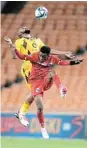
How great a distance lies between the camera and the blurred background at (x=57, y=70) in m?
14.2

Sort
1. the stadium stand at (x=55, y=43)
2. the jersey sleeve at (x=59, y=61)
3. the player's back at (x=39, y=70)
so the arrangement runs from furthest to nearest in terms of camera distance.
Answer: the stadium stand at (x=55, y=43) < the player's back at (x=39, y=70) < the jersey sleeve at (x=59, y=61)

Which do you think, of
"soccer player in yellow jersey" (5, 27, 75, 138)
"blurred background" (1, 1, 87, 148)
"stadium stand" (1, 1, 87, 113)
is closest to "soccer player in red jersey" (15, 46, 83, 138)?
"soccer player in yellow jersey" (5, 27, 75, 138)

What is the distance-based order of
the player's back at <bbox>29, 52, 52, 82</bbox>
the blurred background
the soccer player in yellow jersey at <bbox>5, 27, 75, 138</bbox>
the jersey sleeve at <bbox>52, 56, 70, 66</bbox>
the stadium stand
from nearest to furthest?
the jersey sleeve at <bbox>52, 56, 70, 66</bbox>
the player's back at <bbox>29, 52, 52, 82</bbox>
the soccer player in yellow jersey at <bbox>5, 27, 75, 138</bbox>
the blurred background
the stadium stand

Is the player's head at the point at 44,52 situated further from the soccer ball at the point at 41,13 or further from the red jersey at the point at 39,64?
the soccer ball at the point at 41,13

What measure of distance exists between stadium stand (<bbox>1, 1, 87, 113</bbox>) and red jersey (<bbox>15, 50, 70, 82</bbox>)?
15.2ft

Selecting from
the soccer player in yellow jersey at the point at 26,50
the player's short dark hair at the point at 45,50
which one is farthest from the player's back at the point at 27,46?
the player's short dark hair at the point at 45,50

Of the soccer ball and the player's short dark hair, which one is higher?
the soccer ball

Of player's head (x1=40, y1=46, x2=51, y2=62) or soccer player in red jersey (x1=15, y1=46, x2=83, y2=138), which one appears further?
soccer player in red jersey (x1=15, y1=46, x2=83, y2=138)

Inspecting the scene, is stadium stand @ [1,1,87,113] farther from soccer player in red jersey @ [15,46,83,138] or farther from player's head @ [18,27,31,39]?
player's head @ [18,27,31,39]

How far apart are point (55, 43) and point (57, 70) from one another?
973 mm

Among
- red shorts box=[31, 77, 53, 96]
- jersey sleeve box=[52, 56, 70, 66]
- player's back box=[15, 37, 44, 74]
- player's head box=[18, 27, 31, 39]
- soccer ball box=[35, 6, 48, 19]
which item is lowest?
red shorts box=[31, 77, 53, 96]

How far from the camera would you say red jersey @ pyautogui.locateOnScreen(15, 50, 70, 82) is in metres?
9.45

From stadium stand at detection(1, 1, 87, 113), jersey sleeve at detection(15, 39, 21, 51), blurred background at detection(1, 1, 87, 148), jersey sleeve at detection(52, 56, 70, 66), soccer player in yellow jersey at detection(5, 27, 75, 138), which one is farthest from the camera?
stadium stand at detection(1, 1, 87, 113)

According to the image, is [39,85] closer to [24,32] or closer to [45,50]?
→ [45,50]
